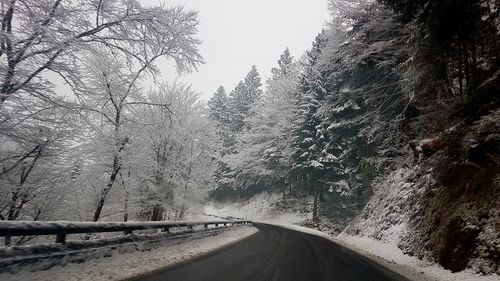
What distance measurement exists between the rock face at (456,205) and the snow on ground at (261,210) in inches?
1025

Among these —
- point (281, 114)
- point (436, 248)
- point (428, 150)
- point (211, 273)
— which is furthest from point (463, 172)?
point (281, 114)

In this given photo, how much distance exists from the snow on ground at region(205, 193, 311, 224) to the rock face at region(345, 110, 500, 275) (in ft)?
85.4

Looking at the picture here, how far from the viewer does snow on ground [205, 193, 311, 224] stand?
42.1m

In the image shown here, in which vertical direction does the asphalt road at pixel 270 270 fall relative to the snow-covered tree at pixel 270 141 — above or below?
below

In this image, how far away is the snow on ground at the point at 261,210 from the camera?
4209 centimetres

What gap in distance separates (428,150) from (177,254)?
1085 cm

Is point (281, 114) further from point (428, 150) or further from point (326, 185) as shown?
point (428, 150)

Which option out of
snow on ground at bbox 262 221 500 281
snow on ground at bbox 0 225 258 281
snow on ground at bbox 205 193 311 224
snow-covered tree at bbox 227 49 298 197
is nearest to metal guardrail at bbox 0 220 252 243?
snow on ground at bbox 0 225 258 281

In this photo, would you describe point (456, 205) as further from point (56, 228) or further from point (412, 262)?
point (56, 228)

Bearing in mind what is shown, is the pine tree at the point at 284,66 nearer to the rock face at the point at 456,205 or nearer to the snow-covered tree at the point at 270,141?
the snow-covered tree at the point at 270,141

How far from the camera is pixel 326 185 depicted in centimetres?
3956

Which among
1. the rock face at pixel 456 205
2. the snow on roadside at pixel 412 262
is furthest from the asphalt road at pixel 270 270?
the rock face at pixel 456 205

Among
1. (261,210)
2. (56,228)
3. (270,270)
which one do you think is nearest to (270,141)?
(261,210)

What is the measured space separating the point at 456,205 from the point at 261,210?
40.3m
